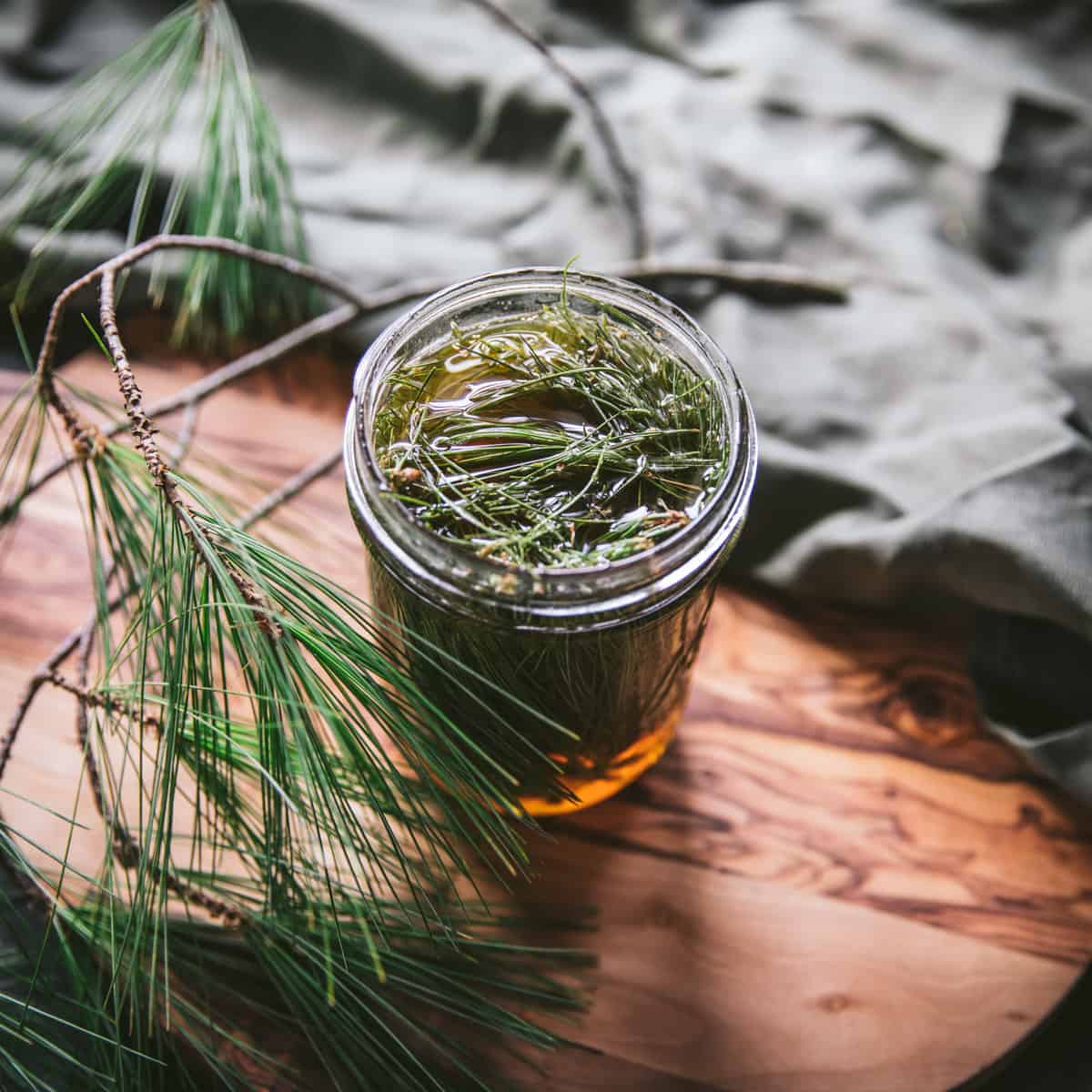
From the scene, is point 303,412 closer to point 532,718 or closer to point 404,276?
point 404,276

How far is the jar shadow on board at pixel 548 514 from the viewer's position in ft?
1.34

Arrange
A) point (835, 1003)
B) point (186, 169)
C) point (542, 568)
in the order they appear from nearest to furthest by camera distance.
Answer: point (542, 568) < point (835, 1003) < point (186, 169)

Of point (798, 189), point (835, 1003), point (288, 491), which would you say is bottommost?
point (835, 1003)

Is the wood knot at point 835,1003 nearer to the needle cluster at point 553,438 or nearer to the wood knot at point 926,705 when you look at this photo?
the wood knot at point 926,705

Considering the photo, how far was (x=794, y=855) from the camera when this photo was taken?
572 millimetres

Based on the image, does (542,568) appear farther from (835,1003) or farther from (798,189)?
(798,189)

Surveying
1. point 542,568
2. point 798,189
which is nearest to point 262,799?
point 542,568

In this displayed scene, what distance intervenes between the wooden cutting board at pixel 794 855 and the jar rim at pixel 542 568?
0.67 ft

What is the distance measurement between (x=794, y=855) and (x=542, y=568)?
0.26 meters

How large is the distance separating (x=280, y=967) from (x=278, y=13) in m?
0.63

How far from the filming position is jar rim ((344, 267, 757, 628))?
40 centimetres

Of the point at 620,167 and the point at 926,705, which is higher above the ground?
the point at 620,167

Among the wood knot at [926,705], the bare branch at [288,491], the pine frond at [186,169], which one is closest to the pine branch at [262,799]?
the bare branch at [288,491]

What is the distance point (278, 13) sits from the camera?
2.49 feet
